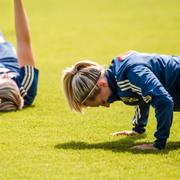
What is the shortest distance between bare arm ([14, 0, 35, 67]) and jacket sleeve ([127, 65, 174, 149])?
273cm

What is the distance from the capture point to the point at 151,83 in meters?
5.25

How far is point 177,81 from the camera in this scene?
18.7ft

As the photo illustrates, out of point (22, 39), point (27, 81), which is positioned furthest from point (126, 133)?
point (22, 39)

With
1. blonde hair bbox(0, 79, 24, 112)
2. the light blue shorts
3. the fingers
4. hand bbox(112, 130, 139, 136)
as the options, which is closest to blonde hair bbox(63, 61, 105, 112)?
the fingers

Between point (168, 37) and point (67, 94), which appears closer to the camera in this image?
point (67, 94)

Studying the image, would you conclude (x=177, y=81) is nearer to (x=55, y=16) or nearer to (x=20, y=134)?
(x=20, y=134)

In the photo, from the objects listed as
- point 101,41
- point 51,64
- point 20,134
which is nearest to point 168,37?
point 101,41

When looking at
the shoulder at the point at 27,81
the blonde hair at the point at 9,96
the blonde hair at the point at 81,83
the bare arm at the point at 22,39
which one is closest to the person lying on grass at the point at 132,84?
the blonde hair at the point at 81,83

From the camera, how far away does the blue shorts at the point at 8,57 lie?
8.27 meters

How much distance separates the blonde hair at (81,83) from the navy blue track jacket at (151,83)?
14 centimetres

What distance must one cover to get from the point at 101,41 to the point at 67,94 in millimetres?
9848

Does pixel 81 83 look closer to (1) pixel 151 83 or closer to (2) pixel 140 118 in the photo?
(1) pixel 151 83

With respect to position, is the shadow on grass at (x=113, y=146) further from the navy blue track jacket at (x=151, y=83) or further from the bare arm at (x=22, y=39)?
→ the bare arm at (x=22, y=39)

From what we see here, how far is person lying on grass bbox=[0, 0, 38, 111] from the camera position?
24.3 ft
